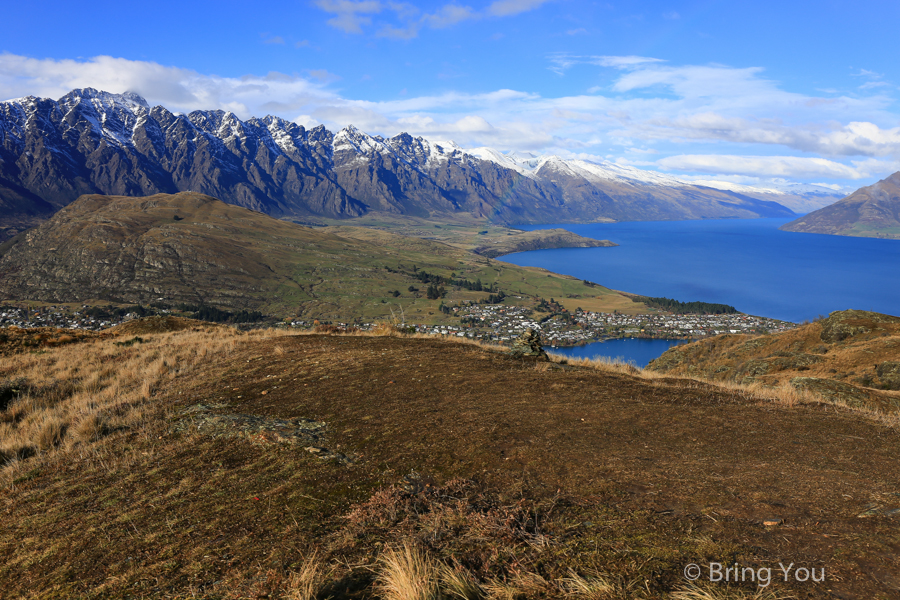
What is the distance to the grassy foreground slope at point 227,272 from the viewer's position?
13212cm

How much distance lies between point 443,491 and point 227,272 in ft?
545

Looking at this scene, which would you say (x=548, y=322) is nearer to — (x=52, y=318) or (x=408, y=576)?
(x=408, y=576)

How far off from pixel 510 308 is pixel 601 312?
81.7 feet

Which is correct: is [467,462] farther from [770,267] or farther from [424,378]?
[770,267]

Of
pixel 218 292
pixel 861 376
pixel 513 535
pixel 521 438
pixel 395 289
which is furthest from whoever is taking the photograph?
pixel 395 289

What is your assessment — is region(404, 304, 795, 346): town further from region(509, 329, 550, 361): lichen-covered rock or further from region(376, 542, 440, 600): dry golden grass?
region(376, 542, 440, 600): dry golden grass

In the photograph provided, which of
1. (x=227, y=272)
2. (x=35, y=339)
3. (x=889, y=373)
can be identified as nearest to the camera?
(x=889, y=373)

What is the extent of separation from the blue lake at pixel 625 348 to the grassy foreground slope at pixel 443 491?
76325mm

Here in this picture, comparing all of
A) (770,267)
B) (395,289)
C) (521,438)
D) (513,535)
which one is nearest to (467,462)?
(521,438)

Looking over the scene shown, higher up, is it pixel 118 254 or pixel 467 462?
pixel 467 462

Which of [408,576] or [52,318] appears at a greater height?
[408,576]

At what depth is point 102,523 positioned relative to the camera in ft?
16.5

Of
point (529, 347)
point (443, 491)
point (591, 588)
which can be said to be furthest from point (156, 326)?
point (591, 588)

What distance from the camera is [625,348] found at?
89.2 m
